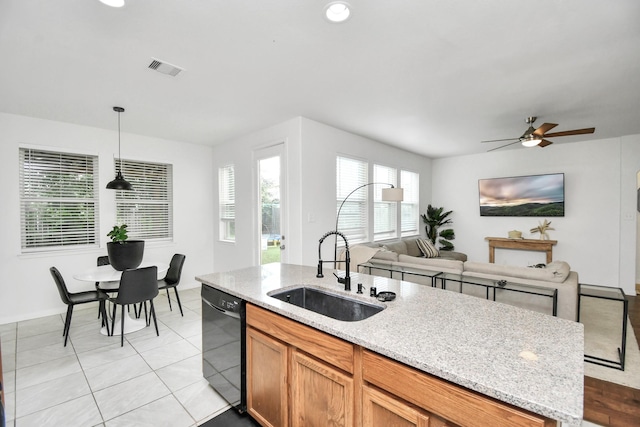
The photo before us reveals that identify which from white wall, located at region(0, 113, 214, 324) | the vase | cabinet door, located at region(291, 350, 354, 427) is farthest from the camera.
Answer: white wall, located at region(0, 113, 214, 324)

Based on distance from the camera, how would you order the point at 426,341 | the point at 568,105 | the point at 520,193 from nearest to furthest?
1. the point at 426,341
2. the point at 568,105
3. the point at 520,193

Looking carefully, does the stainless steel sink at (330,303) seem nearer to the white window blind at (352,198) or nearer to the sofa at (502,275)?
the sofa at (502,275)

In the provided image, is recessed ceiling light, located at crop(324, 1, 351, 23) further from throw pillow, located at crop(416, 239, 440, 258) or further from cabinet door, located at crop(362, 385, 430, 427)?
throw pillow, located at crop(416, 239, 440, 258)

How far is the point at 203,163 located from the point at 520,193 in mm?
6286

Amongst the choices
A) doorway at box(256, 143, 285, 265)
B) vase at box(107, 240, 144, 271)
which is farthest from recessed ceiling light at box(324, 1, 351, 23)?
vase at box(107, 240, 144, 271)

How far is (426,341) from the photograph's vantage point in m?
1.14

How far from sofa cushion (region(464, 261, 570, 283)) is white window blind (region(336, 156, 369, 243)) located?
206cm

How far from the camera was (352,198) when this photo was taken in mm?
4863

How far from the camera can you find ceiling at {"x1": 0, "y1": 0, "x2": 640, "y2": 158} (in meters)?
1.86

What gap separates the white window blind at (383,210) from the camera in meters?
5.38

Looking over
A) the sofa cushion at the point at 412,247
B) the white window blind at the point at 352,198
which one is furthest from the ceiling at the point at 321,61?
the sofa cushion at the point at 412,247

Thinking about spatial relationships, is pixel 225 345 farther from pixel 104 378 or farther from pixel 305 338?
pixel 104 378

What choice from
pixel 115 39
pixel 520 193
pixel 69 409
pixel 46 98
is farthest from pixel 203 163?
pixel 520 193

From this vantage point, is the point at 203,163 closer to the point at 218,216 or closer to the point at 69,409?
the point at 218,216
